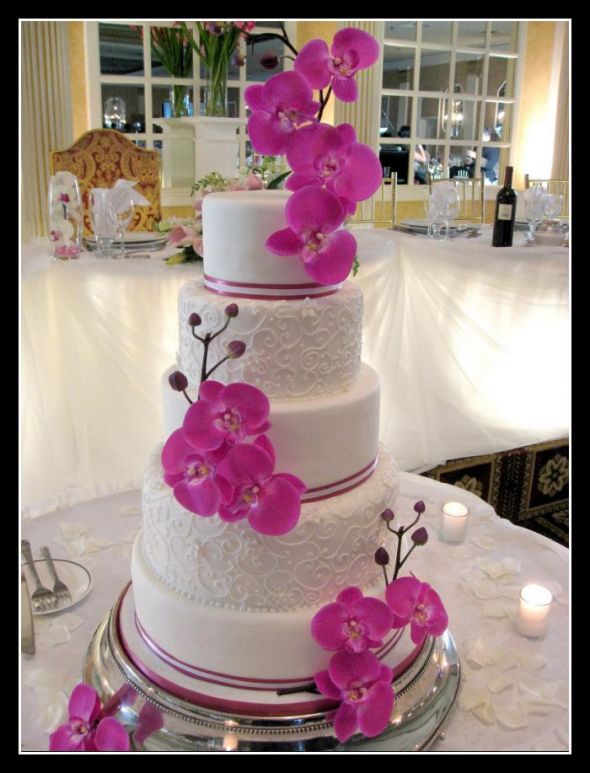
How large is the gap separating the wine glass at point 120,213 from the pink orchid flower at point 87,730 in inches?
72.5

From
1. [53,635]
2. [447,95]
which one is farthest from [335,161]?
[447,95]

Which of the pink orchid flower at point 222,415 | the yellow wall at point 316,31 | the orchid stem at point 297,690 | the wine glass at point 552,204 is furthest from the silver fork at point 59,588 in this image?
the yellow wall at point 316,31

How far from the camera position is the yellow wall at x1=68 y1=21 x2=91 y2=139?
5.11 metres

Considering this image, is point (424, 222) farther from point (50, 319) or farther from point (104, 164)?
point (50, 319)

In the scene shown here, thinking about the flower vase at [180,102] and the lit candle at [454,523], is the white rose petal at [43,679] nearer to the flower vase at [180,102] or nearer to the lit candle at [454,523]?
the lit candle at [454,523]

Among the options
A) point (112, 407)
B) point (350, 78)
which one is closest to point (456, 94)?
point (112, 407)

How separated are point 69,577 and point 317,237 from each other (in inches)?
35.9

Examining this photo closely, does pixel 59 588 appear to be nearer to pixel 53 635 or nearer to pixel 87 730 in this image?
pixel 53 635

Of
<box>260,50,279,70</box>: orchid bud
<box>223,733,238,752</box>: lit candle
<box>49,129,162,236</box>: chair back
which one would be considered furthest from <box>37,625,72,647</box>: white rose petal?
<box>49,129,162,236</box>: chair back

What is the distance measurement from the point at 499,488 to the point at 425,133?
4.49m

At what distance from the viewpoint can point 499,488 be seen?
3.01m

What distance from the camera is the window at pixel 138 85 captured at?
5188 mm

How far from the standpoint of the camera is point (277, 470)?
107 cm

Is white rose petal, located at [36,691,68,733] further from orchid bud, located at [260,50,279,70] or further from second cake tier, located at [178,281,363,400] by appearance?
orchid bud, located at [260,50,279,70]
